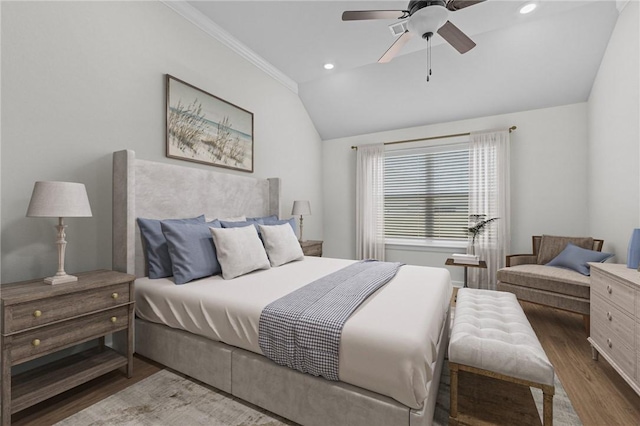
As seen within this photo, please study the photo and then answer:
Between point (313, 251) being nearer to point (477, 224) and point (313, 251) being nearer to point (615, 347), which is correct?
point (477, 224)

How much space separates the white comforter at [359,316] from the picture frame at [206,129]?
141 centimetres

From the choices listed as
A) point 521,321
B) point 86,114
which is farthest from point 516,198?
point 86,114

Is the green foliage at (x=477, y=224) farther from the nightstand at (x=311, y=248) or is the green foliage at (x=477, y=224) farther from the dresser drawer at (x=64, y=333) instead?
the dresser drawer at (x=64, y=333)

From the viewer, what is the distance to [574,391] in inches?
68.7

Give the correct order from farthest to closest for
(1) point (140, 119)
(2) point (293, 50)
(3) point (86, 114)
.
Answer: (2) point (293, 50)
(1) point (140, 119)
(3) point (86, 114)

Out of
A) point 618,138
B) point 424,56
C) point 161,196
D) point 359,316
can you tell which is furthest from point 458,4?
point 161,196

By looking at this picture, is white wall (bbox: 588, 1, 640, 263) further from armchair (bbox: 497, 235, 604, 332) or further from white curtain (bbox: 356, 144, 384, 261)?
white curtain (bbox: 356, 144, 384, 261)

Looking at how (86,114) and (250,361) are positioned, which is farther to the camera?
(86,114)

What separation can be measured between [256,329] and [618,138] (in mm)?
3766

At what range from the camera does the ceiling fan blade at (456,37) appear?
6.77ft

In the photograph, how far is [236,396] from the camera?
165cm

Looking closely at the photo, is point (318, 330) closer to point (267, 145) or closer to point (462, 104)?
point (267, 145)

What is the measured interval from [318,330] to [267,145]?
307 centimetres

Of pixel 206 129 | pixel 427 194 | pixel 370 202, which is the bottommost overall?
pixel 370 202
